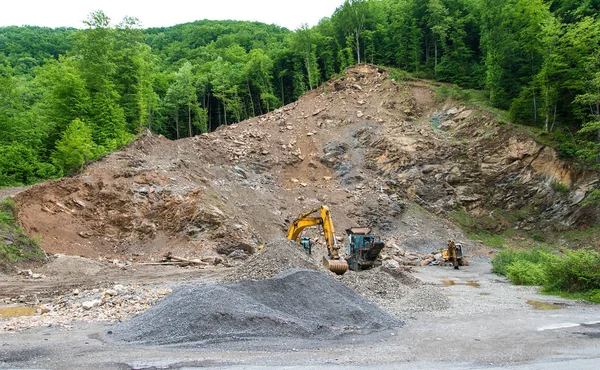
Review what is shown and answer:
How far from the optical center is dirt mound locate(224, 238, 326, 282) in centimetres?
1166

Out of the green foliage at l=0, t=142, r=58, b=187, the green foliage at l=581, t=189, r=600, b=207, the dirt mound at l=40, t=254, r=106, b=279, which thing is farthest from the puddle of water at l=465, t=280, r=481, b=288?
the green foliage at l=0, t=142, r=58, b=187

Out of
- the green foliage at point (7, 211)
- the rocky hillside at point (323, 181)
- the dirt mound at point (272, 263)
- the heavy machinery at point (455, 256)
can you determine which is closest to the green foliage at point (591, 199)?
the rocky hillside at point (323, 181)

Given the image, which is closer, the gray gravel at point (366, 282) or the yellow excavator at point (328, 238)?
the gray gravel at point (366, 282)

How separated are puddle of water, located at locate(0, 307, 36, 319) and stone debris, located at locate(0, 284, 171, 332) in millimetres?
190

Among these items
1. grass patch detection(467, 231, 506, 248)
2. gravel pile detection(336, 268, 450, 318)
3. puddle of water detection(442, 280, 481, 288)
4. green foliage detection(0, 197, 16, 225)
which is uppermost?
green foliage detection(0, 197, 16, 225)

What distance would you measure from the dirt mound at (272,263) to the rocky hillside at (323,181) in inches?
360

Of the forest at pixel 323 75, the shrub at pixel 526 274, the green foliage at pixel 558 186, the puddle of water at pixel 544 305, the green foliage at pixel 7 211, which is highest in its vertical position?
the forest at pixel 323 75

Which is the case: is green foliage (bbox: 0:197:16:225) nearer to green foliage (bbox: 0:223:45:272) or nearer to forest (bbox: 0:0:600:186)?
green foliage (bbox: 0:223:45:272)

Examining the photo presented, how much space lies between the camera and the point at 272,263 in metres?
12.1

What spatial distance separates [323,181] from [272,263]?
21.2m

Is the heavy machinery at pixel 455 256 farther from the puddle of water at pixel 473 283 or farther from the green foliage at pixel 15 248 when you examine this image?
the green foliage at pixel 15 248

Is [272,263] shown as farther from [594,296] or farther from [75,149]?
[75,149]

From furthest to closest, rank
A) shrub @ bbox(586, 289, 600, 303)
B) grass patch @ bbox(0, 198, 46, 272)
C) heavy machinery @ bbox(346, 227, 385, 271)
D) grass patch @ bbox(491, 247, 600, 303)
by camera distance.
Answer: heavy machinery @ bbox(346, 227, 385, 271)
grass patch @ bbox(0, 198, 46, 272)
grass patch @ bbox(491, 247, 600, 303)
shrub @ bbox(586, 289, 600, 303)

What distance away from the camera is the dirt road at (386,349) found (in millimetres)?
6543
